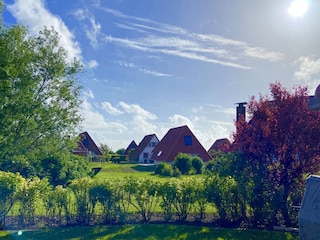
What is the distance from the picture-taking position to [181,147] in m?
32.7

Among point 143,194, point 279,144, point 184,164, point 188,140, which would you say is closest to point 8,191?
point 143,194

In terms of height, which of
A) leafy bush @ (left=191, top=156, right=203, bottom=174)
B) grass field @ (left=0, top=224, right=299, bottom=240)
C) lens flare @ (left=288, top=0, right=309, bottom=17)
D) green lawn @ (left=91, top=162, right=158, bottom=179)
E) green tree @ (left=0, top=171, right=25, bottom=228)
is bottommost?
grass field @ (left=0, top=224, right=299, bottom=240)

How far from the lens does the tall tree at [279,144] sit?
7918 mm

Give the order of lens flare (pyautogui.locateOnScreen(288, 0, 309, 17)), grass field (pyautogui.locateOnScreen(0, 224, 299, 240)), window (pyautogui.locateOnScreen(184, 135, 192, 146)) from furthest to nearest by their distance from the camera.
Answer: window (pyautogui.locateOnScreen(184, 135, 192, 146)) < lens flare (pyautogui.locateOnScreen(288, 0, 309, 17)) < grass field (pyautogui.locateOnScreen(0, 224, 299, 240))

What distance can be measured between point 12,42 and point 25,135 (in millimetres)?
2833

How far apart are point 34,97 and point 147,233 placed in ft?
18.6

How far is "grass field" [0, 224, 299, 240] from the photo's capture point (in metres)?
7.19

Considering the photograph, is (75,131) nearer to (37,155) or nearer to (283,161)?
(37,155)

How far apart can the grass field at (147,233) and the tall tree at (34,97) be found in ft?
11.0

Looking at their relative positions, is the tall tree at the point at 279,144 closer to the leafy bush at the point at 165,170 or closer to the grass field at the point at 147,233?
the grass field at the point at 147,233

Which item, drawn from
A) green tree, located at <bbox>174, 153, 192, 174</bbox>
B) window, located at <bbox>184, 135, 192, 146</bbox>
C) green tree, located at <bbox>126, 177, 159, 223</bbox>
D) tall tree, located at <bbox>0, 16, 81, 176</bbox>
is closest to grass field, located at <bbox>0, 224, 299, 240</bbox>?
green tree, located at <bbox>126, 177, 159, 223</bbox>

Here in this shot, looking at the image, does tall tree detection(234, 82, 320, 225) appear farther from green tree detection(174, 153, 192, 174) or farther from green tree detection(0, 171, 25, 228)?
green tree detection(174, 153, 192, 174)

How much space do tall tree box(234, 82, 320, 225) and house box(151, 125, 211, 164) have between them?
23.7 meters

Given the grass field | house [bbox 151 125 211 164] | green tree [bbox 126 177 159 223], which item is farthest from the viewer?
house [bbox 151 125 211 164]
